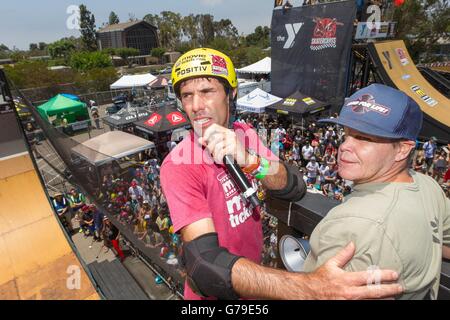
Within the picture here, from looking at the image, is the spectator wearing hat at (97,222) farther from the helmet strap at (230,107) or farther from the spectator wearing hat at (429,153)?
the spectator wearing hat at (429,153)

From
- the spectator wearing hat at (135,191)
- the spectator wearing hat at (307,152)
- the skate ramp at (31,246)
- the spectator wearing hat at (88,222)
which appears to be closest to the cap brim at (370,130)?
the skate ramp at (31,246)

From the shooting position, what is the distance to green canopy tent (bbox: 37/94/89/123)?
21906 mm

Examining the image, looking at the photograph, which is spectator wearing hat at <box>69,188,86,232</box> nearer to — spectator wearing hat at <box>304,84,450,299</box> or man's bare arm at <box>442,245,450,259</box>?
spectator wearing hat at <box>304,84,450,299</box>

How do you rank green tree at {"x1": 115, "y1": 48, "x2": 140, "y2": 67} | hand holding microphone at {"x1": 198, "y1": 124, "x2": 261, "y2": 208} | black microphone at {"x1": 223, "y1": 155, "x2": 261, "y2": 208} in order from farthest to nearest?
green tree at {"x1": 115, "y1": 48, "x2": 140, "y2": 67}, black microphone at {"x1": 223, "y1": 155, "x2": 261, "y2": 208}, hand holding microphone at {"x1": 198, "y1": 124, "x2": 261, "y2": 208}

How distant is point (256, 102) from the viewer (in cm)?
1889

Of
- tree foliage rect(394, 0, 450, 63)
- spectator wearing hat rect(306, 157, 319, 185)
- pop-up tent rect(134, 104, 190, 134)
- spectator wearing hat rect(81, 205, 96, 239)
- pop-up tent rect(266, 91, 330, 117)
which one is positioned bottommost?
spectator wearing hat rect(81, 205, 96, 239)

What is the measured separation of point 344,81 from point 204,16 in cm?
8362

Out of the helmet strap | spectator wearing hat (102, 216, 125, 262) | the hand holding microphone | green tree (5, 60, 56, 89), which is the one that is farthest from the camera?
green tree (5, 60, 56, 89)

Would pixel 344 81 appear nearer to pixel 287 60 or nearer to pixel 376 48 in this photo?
pixel 376 48

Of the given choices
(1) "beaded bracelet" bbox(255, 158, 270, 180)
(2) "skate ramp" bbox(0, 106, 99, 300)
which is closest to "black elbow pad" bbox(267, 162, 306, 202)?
(1) "beaded bracelet" bbox(255, 158, 270, 180)

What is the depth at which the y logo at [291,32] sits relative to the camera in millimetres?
19930

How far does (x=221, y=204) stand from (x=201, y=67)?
102cm

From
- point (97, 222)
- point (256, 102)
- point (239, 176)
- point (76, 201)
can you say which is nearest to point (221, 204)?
point (239, 176)

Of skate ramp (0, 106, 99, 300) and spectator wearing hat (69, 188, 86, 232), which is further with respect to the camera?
spectator wearing hat (69, 188, 86, 232)
